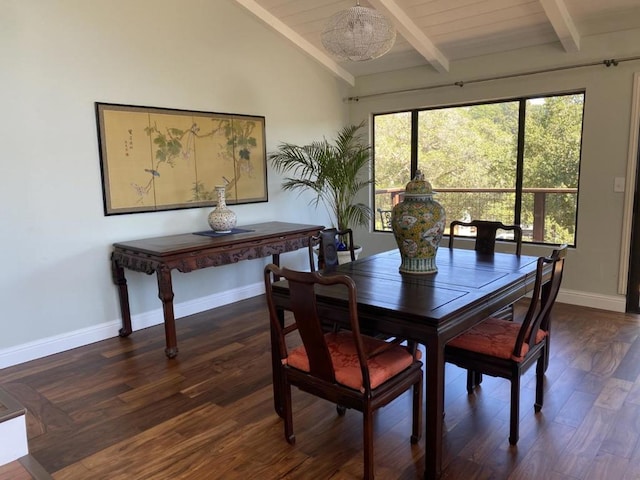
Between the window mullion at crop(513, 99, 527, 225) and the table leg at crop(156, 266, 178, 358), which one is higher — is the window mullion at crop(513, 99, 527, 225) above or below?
above

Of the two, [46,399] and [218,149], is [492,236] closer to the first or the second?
[218,149]

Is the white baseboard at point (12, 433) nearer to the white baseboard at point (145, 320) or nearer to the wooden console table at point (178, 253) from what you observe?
the wooden console table at point (178, 253)

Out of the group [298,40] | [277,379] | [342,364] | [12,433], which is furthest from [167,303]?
[298,40]

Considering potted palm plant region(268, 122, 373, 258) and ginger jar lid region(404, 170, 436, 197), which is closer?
ginger jar lid region(404, 170, 436, 197)

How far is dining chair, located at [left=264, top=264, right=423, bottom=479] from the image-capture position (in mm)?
1845

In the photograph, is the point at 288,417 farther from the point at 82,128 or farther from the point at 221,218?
the point at 82,128

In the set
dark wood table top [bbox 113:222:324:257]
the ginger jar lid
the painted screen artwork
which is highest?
the painted screen artwork

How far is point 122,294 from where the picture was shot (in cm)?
368

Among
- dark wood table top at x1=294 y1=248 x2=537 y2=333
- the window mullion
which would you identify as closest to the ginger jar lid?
dark wood table top at x1=294 y1=248 x2=537 y2=333

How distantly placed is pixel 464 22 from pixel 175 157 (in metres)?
2.77

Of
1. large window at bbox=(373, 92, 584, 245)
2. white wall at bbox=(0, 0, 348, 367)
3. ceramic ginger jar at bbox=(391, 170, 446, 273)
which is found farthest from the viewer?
large window at bbox=(373, 92, 584, 245)

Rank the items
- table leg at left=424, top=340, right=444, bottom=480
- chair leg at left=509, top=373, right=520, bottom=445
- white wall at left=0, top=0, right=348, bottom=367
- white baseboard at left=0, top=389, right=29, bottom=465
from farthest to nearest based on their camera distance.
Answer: white wall at left=0, top=0, right=348, bottom=367 < chair leg at left=509, top=373, right=520, bottom=445 < table leg at left=424, top=340, right=444, bottom=480 < white baseboard at left=0, top=389, right=29, bottom=465

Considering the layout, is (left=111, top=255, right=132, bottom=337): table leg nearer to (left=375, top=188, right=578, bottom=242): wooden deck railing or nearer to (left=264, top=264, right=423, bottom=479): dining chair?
(left=264, top=264, right=423, bottom=479): dining chair

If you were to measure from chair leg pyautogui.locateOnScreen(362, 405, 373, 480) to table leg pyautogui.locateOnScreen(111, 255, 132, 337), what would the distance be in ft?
8.14
